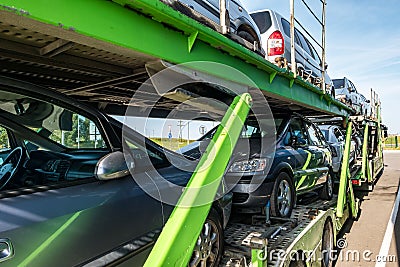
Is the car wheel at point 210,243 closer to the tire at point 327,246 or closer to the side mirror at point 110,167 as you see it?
the side mirror at point 110,167

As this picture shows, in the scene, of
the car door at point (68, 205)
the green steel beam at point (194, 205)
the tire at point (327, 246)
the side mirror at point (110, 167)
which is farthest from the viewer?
the tire at point (327, 246)

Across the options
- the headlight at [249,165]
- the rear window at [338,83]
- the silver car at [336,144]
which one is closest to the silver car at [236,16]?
the headlight at [249,165]

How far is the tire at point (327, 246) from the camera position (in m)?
4.51

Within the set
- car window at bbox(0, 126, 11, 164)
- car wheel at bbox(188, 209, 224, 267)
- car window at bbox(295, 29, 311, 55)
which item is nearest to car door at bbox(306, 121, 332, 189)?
car window at bbox(295, 29, 311, 55)

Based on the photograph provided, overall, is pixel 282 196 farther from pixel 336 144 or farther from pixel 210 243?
pixel 336 144

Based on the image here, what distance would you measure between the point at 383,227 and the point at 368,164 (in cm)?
311

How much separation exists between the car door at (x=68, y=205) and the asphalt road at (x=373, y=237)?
148 inches

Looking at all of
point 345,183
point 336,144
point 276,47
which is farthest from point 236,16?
point 336,144

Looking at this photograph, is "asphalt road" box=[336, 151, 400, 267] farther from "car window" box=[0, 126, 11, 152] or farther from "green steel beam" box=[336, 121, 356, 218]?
"car window" box=[0, 126, 11, 152]

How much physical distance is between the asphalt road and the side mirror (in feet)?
13.0

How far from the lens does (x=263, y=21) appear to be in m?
6.80

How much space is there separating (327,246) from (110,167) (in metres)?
3.84

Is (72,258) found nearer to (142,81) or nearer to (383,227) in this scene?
(142,81)

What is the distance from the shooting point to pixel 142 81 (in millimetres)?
2678
